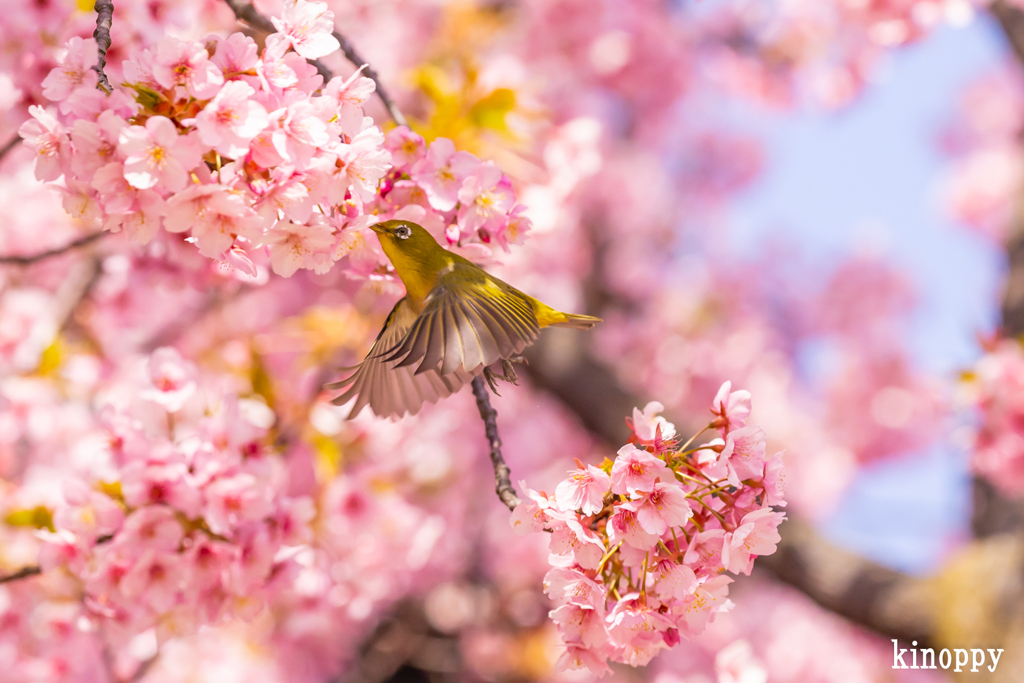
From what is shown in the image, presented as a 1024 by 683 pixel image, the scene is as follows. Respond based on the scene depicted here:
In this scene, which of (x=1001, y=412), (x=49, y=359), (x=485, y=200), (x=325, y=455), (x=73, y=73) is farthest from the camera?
(x=1001, y=412)

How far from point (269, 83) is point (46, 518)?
1.15 m

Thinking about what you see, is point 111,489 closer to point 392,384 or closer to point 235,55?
point 392,384

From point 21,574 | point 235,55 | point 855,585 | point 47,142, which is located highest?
point 855,585

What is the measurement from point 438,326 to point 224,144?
0.31 m

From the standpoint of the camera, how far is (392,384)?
3.56 ft

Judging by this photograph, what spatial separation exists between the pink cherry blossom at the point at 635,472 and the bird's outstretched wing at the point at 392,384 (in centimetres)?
32

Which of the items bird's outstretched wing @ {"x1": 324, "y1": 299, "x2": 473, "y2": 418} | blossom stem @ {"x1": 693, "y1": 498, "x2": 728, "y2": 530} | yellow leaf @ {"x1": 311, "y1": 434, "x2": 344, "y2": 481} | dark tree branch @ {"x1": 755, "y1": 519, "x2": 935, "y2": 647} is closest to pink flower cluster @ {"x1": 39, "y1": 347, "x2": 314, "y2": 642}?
bird's outstretched wing @ {"x1": 324, "y1": 299, "x2": 473, "y2": 418}

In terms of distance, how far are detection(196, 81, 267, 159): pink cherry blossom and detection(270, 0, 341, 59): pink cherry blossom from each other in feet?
0.39

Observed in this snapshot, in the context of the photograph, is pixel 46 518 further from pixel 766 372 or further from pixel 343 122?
pixel 766 372

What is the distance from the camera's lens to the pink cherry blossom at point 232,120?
2.58 ft

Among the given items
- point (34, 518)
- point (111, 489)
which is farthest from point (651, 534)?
point (34, 518)

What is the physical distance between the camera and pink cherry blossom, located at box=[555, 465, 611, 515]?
2.70ft

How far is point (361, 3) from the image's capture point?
319 centimetres

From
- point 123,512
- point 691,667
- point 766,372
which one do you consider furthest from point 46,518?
point 766,372
